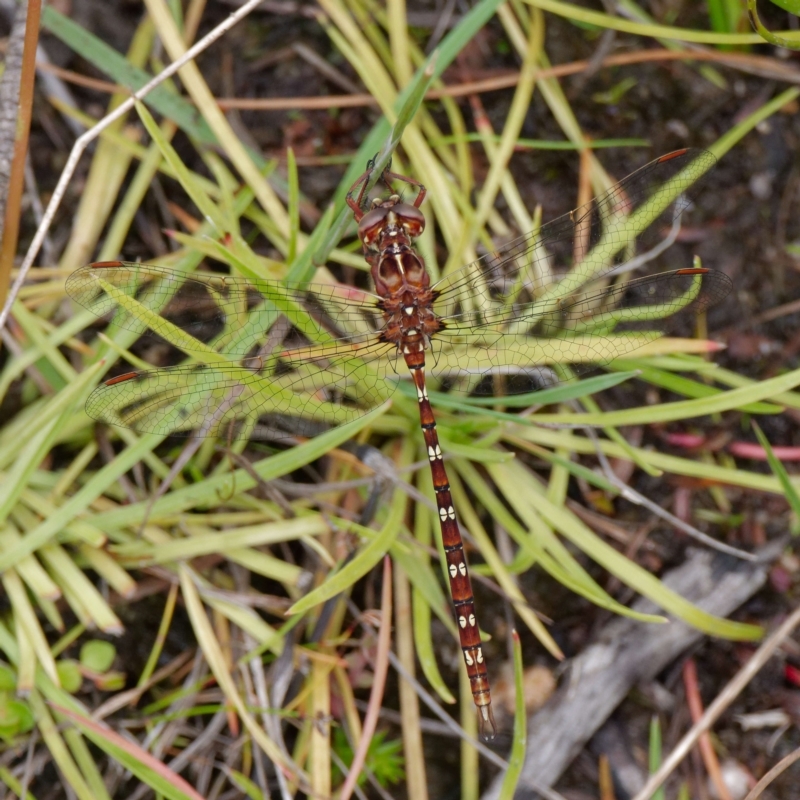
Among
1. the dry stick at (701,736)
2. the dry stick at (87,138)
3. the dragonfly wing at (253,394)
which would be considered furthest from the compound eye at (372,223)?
the dry stick at (701,736)

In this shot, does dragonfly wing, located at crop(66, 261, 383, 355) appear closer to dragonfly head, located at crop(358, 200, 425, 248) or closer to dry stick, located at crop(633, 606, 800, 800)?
dragonfly head, located at crop(358, 200, 425, 248)

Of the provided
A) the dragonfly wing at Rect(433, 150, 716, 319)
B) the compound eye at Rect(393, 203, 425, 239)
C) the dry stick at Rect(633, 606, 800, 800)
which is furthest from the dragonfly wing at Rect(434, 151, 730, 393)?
the dry stick at Rect(633, 606, 800, 800)

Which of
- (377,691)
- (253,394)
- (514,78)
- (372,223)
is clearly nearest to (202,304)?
(253,394)

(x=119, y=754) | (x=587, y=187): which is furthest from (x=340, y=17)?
(x=119, y=754)

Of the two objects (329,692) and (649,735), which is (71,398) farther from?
(649,735)

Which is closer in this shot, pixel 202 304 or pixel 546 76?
pixel 202 304

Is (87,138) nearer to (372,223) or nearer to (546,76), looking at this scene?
(372,223)
